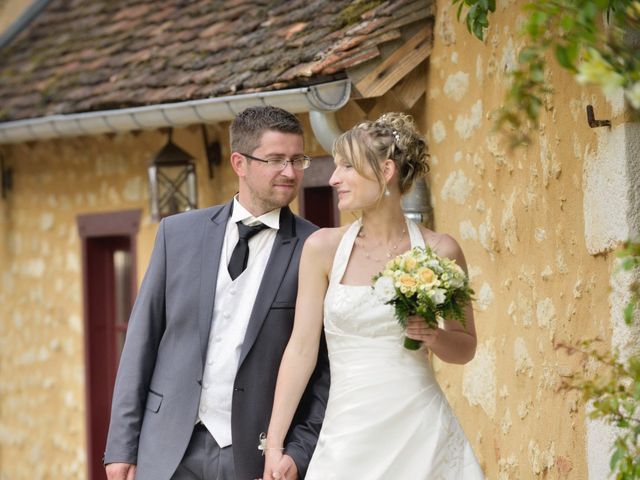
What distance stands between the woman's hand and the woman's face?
1.41 feet

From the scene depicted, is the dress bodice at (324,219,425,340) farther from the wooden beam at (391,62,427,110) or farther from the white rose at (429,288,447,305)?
the wooden beam at (391,62,427,110)

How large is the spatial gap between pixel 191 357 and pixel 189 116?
119 inches

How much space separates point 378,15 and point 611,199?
8.33ft

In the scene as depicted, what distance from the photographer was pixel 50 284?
9.90 meters

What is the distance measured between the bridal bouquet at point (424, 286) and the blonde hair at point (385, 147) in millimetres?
333

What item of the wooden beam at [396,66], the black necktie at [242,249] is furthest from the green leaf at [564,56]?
the wooden beam at [396,66]

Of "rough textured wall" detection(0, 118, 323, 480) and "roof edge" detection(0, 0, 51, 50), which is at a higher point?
"roof edge" detection(0, 0, 51, 50)

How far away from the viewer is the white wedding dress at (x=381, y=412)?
4.00 metres

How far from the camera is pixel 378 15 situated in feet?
20.8

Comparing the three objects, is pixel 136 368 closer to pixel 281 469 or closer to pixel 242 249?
pixel 242 249

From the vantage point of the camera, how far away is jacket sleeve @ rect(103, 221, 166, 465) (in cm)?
446

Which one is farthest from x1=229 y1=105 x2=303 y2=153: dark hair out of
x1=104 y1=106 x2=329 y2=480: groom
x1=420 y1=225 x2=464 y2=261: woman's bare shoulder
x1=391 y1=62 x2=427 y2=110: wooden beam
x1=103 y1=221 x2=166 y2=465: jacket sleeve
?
x1=391 y1=62 x2=427 y2=110: wooden beam

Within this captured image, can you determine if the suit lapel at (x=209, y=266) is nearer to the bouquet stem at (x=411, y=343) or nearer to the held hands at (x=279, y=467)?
the held hands at (x=279, y=467)

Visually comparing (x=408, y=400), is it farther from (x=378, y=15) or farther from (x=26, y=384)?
(x=26, y=384)
